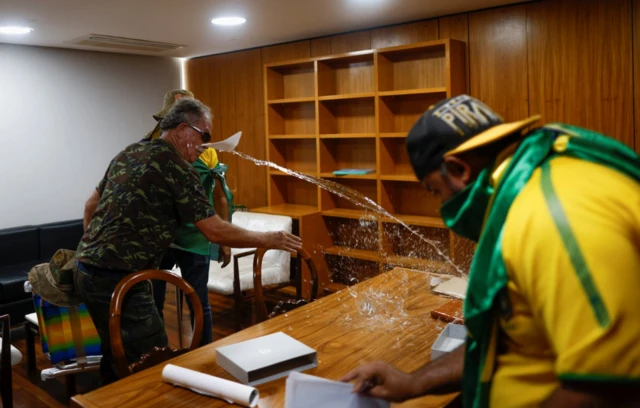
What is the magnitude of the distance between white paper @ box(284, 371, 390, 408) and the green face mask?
1.43 ft

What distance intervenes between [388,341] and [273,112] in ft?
11.4

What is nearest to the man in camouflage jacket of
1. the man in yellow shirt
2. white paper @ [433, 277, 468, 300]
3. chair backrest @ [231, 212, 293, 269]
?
white paper @ [433, 277, 468, 300]

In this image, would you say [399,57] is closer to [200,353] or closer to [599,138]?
[200,353]

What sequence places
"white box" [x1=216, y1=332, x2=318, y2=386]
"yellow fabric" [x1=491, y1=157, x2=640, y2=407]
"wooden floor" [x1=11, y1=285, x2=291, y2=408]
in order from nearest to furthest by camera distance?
"yellow fabric" [x1=491, y1=157, x2=640, y2=407]
"white box" [x1=216, y1=332, x2=318, y2=386]
"wooden floor" [x1=11, y1=285, x2=291, y2=408]

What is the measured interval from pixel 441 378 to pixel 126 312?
1307 millimetres

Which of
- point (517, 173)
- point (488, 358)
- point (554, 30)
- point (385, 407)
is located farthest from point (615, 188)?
point (554, 30)

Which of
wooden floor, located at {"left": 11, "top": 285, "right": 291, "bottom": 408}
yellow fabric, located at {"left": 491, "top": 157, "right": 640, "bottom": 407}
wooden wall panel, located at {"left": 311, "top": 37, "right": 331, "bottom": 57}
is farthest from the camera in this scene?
wooden wall panel, located at {"left": 311, "top": 37, "right": 331, "bottom": 57}

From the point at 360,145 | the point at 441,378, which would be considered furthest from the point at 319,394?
the point at 360,145

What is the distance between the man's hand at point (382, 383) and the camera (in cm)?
119

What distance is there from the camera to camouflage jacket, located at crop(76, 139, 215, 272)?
2195 millimetres

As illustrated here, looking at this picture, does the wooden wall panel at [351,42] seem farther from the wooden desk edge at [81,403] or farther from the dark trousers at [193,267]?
the wooden desk edge at [81,403]

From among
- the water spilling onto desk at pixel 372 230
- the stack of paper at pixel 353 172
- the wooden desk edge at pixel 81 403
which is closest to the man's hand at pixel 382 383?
the wooden desk edge at pixel 81 403

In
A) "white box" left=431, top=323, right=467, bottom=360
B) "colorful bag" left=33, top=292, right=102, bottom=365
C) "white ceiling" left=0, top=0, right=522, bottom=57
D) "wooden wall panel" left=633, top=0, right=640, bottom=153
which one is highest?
"white ceiling" left=0, top=0, right=522, bottom=57

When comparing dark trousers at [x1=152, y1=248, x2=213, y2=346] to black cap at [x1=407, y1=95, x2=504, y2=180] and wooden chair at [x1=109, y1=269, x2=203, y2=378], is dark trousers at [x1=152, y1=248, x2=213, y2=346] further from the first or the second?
black cap at [x1=407, y1=95, x2=504, y2=180]
